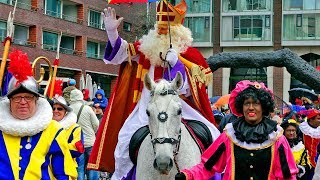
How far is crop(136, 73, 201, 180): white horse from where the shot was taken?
554 cm

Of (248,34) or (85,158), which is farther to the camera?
(248,34)

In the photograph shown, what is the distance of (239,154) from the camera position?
5.47 metres

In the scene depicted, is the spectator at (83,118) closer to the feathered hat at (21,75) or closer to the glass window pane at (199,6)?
the feathered hat at (21,75)

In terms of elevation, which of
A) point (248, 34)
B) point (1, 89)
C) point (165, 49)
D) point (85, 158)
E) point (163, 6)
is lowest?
point (85, 158)

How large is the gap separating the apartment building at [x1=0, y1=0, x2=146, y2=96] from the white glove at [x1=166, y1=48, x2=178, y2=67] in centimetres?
2660

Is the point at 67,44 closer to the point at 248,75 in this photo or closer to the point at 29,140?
the point at 248,75

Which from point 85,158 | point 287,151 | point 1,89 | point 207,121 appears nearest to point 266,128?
point 287,151

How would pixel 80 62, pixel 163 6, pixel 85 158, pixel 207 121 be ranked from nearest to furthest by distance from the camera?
1. pixel 207 121
2. pixel 163 6
3. pixel 85 158
4. pixel 80 62

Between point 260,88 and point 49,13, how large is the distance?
34.3 meters

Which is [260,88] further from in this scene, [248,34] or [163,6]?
[248,34]

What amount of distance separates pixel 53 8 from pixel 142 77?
106 ft

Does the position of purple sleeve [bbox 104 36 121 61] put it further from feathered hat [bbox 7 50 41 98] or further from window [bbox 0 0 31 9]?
window [bbox 0 0 31 9]

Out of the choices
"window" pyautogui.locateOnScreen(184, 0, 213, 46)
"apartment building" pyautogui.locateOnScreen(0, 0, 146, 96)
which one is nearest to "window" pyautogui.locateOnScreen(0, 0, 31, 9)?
"apartment building" pyautogui.locateOnScreen(0, 0, 146, 96)

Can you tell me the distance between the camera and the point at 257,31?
1661 inches
